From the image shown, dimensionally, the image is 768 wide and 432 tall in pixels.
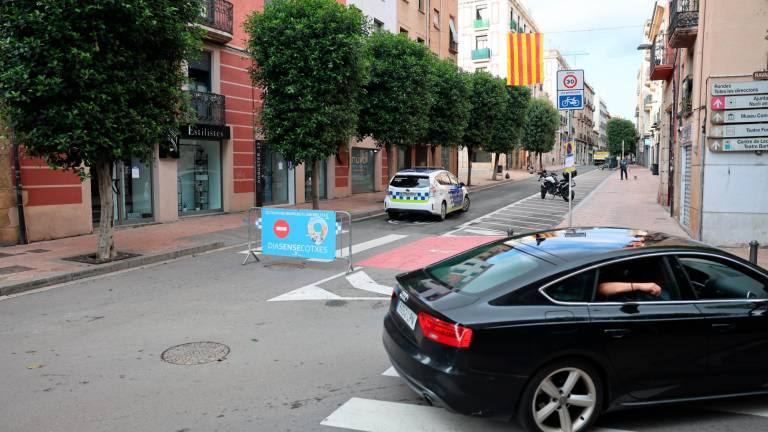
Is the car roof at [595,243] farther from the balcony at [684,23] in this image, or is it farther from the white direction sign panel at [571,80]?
the balcony at [684,23]

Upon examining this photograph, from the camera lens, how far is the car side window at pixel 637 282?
4.08m

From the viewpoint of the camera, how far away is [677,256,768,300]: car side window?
4328 mm

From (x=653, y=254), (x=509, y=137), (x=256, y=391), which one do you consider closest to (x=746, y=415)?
(x=653, y=254)

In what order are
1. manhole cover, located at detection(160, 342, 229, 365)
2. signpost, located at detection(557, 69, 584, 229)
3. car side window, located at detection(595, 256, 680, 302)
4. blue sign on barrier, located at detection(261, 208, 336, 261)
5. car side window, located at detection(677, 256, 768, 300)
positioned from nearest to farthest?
car side window, located at detection(595, 256, 680, 302)
car side window, located at detection(677, 256, 768, 300)
manhole cover, located at detection(160, 342, 229, 365)
blue sign on barrier, located at detection(261, 208, 336, 261)
signpost, located at detection(557, 69, 584, 229)

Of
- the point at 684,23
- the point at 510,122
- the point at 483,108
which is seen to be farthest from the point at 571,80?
the point at 510,122

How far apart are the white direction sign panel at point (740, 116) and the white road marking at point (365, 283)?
29.5 feet

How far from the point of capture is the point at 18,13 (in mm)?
9172

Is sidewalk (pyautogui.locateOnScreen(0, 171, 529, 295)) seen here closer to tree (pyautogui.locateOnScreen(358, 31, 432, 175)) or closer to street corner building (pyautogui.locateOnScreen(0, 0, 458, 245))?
street corner building (pyautogui.locateOnScreen(0, 0, 458, 245))

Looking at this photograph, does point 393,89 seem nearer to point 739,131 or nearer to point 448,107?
point 448,107

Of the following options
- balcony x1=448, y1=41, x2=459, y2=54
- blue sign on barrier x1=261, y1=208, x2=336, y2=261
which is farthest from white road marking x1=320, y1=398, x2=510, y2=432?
balcony x1=448, y1=41, x2=459, y2=54

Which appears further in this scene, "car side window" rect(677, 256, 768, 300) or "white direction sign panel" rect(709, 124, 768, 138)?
"white direction sign panel" rect(709, 124, 768, 138)

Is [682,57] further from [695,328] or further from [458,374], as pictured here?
[458,374]

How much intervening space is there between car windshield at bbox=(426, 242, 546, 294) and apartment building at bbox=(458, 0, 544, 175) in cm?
5108

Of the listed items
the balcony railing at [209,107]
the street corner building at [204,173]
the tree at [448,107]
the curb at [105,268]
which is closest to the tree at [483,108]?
the tree at [448,107]
